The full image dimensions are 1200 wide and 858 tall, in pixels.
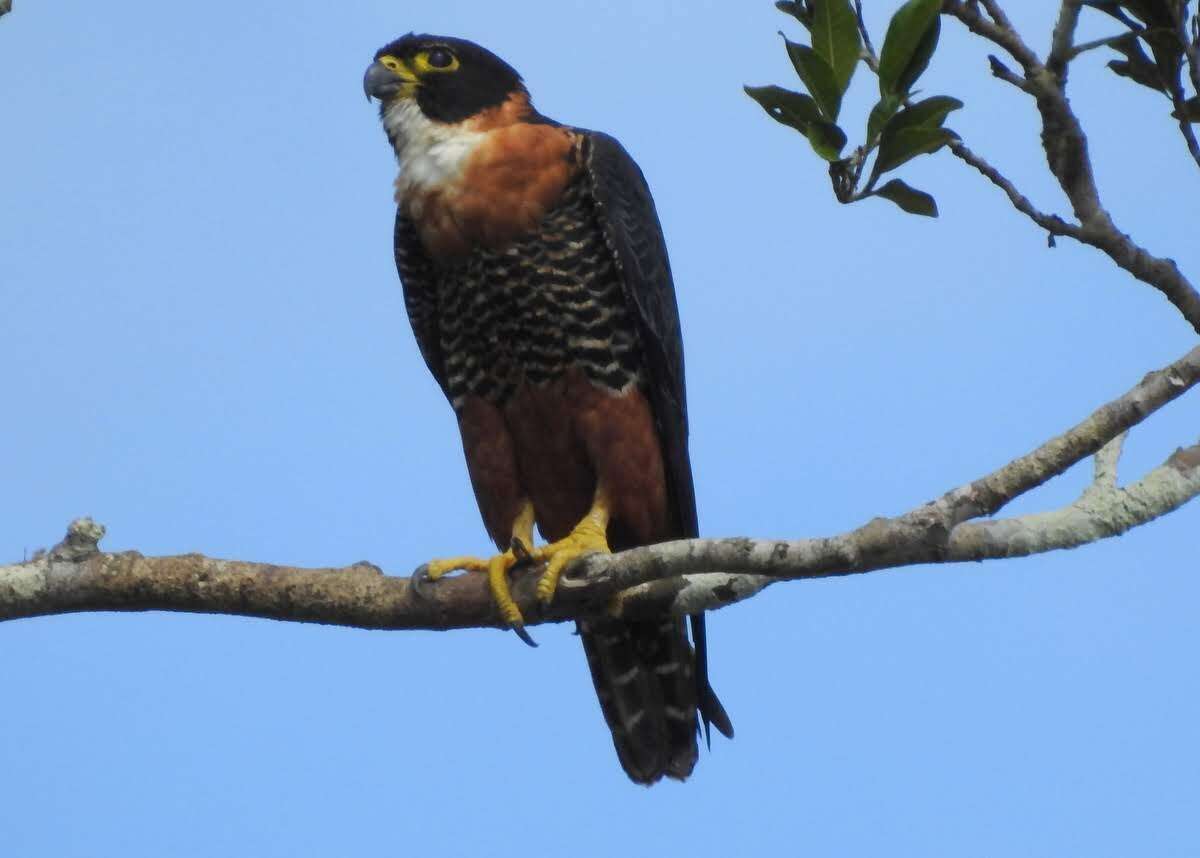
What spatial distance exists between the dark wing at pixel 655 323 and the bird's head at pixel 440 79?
0.33 m

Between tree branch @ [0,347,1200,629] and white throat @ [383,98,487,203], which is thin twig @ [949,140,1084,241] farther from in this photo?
white throat @ [383,98,487,203]

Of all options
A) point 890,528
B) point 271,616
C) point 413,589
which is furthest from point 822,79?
point 271,616

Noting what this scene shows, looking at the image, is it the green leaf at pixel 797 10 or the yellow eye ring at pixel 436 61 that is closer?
the green leaf at pixel 797 10

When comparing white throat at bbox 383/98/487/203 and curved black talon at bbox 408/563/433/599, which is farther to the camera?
white throat at bbox 383/98/487/203

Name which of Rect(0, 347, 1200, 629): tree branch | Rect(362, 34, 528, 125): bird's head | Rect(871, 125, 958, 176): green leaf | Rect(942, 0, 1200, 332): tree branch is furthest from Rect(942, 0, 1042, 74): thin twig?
Rect(362, 34, 528, 125): bird's head

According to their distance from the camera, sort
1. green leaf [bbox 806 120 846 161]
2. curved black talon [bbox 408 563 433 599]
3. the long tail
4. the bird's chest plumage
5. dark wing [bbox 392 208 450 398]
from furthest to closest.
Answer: dark wing [bbox 392 208 450 398] < the long tail < the bird's chest plumage < curved black talon [bbox 408 563 433 599] < green leaf [bbox 806 120 846 161]

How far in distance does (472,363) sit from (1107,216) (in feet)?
6.40

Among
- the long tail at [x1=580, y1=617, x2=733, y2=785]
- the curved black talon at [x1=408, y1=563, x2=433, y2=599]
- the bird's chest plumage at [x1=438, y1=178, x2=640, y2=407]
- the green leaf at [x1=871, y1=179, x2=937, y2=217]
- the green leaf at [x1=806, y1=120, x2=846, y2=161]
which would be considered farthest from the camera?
the long tail at [x1=580, y1=617, x2=733, y2=785]

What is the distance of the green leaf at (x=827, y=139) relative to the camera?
2527 millimetres

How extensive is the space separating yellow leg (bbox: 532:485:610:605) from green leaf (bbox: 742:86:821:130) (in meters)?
1.11

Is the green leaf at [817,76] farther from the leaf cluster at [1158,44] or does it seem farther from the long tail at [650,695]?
the long tail at [650,695]

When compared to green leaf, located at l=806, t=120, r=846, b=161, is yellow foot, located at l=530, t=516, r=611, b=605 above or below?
below

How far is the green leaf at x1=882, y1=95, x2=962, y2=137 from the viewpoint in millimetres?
2602

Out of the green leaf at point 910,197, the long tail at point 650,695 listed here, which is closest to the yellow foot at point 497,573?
the long tail at point 650,695
